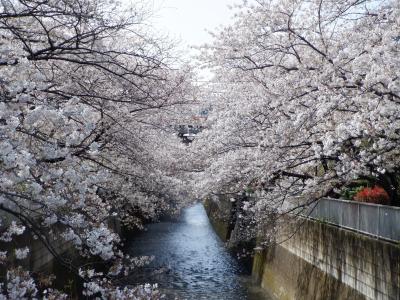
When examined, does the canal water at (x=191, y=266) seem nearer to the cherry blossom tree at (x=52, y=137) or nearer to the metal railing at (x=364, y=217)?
the cherry blossom tree at (x=52, y=137)

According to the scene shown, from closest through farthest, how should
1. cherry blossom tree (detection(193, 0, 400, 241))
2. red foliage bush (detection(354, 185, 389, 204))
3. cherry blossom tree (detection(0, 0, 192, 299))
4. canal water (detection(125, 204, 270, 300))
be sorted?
cherry blossom tree (detection(0, 0, 192, 299))
cherry blossom tree (detection(193, 0, 400, 241))
red foliage bush (detection(354, 185, 389, 204))
canal water (detection(125, 204, 270, 300))

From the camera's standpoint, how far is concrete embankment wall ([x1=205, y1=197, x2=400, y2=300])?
9047 millimetres

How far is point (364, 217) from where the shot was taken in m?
10.3

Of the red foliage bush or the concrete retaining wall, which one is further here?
the red foliage bush

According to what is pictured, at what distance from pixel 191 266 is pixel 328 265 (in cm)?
1026

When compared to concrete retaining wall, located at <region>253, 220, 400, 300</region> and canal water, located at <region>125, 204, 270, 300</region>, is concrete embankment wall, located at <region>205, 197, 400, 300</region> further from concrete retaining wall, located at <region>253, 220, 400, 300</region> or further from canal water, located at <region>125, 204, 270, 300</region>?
canal water, located at <region>125, 204, 270, 300</region>

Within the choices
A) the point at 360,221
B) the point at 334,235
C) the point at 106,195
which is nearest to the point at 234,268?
the point at 106,195

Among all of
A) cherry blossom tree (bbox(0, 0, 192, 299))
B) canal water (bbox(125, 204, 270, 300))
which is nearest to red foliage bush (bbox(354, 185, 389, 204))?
canal water (bbox(125, 204, 270, 300))

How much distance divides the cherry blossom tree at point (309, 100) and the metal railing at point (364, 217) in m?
0.52

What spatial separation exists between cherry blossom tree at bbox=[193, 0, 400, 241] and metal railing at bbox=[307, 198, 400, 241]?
1.71 ft

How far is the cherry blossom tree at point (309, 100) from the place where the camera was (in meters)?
7.66

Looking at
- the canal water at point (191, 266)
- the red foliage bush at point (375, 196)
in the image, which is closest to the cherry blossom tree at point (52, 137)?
the canal water at point (191, 266)

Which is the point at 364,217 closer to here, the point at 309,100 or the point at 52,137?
the point at 309,100

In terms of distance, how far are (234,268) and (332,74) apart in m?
14.0
